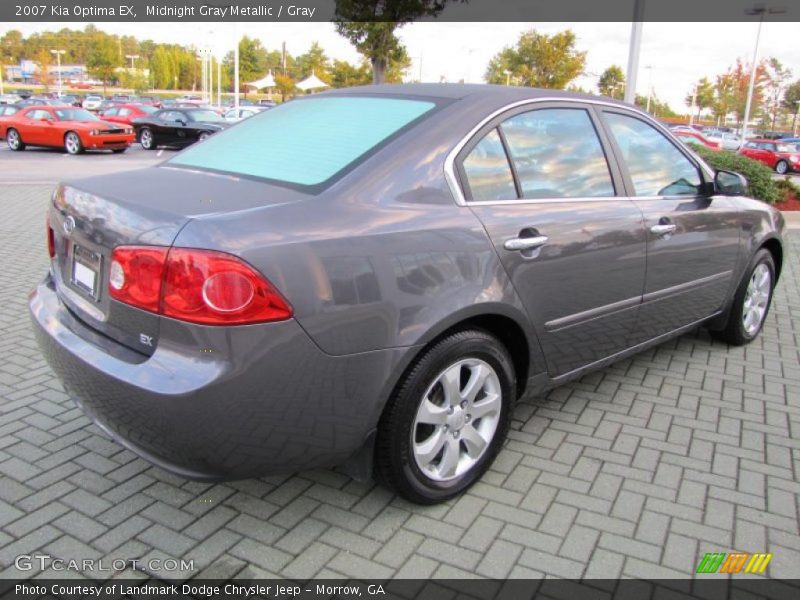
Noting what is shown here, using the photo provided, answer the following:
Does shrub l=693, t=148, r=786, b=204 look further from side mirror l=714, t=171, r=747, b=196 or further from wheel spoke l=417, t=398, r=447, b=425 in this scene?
wheel spoke l=417, t=398, r=447, b=425

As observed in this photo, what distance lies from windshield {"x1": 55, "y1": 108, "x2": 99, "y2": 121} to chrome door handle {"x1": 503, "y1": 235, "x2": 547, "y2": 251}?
71.7 ft

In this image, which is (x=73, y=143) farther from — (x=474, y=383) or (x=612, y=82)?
(x=612, y=82)

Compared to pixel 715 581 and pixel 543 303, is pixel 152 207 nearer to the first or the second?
pixel 543 303

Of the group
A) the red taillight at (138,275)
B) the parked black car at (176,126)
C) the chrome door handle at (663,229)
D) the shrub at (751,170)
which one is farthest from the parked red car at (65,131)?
the red taillight at (138,275)

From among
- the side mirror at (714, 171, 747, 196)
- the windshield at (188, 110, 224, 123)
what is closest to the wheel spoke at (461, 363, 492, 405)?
the side mirror at (714, 171, 747, 196)

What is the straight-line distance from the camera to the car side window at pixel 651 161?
11.9 ft

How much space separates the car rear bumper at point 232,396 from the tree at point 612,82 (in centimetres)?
6808

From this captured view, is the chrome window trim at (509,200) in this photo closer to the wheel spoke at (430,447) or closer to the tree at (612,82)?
the wheel spoke at (430,447)

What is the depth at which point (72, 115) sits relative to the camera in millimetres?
21516

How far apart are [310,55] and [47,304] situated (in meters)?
56.9

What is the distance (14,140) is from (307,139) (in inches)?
908

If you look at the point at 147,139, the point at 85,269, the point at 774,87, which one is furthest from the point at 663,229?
the point at 774,87

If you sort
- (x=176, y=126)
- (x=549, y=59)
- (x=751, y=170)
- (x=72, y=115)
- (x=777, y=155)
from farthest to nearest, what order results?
1. (x=549, y=59)
2. (x=777, y=155)
3. (x=176, y=126)
4. (x=72, y=115)
5. (x=751, y=170)

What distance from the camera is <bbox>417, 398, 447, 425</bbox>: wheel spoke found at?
8.69 ft
